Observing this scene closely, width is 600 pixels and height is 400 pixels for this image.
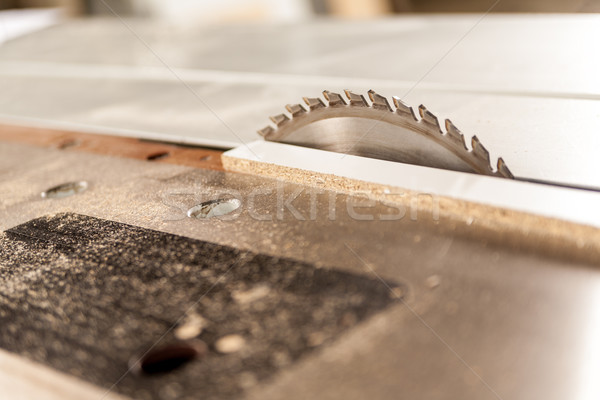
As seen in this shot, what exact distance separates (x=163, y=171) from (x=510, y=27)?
165 cm

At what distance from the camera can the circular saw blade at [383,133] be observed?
3.20 ft

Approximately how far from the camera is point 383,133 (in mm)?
1045

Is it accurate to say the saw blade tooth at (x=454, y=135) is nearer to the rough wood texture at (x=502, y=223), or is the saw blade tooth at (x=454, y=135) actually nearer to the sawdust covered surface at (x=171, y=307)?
the rough wood texture at (x=502, y=223)

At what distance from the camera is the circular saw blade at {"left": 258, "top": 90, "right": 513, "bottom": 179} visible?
98 centimetres

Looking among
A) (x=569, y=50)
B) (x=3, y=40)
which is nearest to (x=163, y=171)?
(x=569, y=50)

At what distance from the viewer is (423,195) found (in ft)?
2.88

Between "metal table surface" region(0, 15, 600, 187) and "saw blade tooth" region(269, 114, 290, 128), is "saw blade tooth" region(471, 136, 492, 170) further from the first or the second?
"saw blade tooth" region(269, 114, 290, 128)

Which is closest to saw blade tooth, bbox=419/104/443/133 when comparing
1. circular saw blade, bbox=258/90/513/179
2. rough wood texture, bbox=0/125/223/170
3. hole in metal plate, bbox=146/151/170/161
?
circular saw blade, bbox=258/90/513/179

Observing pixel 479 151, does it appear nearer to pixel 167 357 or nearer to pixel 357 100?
pixel 357 100


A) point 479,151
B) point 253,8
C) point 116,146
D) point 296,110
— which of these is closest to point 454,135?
point 479,151

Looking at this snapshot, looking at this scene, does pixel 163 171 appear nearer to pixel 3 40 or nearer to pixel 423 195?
pixel 423 195

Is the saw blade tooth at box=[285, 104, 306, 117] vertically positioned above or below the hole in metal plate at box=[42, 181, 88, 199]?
above

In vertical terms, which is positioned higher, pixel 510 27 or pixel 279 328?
pixel 279 328

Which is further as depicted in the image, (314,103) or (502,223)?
(314,103)
